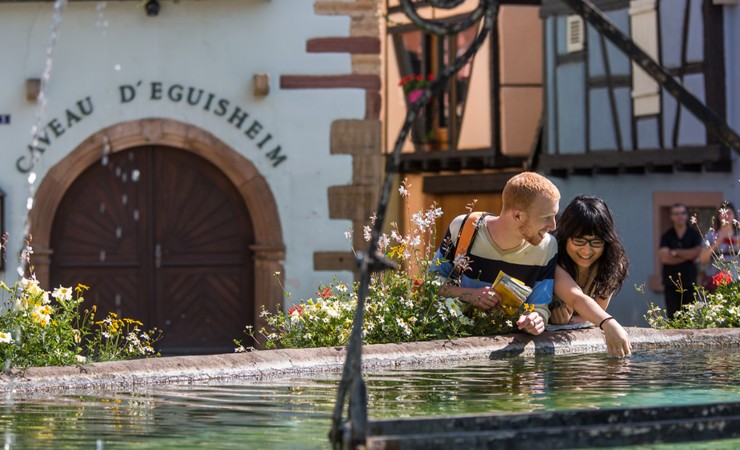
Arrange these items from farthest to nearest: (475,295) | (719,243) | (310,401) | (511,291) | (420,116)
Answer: (420,116), (719,243), (475,295), (511,291), (310,401)

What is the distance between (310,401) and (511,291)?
1729mm

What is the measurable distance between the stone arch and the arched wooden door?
0.25 metres

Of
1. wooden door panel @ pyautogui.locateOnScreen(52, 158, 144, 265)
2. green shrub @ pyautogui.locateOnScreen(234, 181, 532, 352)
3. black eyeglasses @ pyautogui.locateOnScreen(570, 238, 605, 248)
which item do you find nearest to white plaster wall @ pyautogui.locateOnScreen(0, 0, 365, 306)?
wooden door panel @ pyautogui.locateOnScreen(52, 158, 144, 265)

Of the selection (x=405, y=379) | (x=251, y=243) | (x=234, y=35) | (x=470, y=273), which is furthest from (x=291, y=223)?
(x=405, y=379)

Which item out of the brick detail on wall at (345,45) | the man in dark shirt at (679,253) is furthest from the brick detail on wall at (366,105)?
the man in dark shirt at (679,253)

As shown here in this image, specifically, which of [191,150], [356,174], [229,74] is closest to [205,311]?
[191,150]

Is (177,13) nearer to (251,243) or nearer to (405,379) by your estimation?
(251,243)

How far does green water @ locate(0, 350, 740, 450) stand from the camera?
3.99 meters

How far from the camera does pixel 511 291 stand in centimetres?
625

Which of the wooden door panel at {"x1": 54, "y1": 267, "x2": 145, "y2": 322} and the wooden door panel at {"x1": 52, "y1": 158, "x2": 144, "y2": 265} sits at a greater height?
the wooden door panel at {"x1": 52, "y1": 158, "x2": 144, "y2": 265}

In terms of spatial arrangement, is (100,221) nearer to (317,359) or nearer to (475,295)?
(475,295)

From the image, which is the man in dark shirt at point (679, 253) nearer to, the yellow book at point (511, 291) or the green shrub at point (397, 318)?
the green shrub at point (397, 318)

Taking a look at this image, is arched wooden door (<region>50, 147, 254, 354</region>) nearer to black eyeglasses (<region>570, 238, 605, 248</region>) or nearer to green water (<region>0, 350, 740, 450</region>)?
black eyeglasses (<region>570, 238, 605, 248</region>)

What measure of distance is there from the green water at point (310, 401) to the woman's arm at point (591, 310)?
68mm
